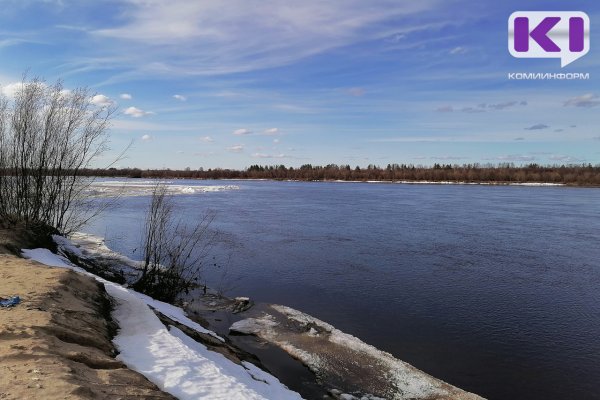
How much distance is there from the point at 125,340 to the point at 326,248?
12145 mm

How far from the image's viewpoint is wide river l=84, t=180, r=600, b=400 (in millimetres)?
7891

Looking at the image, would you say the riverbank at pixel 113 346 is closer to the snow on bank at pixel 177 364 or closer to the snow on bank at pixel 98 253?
the snow on bank at pixel 177 364

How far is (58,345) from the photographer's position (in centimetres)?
423

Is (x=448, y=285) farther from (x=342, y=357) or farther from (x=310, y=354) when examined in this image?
(x=310, y=354)

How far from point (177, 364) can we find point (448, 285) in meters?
9.45

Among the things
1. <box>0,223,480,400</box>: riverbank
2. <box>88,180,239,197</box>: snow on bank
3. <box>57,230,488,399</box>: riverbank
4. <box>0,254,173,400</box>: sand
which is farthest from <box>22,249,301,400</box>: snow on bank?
<box>88,180,239,197</box>: snow on bank

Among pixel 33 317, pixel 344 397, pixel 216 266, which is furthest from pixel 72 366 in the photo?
pixel 216 266

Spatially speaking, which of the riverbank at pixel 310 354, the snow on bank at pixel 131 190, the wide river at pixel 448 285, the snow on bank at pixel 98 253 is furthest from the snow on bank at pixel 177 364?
the snow on bank at pixel 131 190

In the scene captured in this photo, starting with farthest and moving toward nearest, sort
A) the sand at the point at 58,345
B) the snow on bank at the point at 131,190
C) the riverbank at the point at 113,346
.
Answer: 1. the snow on bank at the point at 131,190
2. the riverbank at the point at 113,346
3. the sand at the point at 58,345

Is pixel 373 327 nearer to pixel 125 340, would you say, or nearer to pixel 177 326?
pixel 177 326

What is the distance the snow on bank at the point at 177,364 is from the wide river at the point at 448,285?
Result: 3.74 meters

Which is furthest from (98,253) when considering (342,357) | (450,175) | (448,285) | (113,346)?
(450,175)

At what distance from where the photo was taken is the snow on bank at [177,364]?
426 cm

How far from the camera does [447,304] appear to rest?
10727 mm
